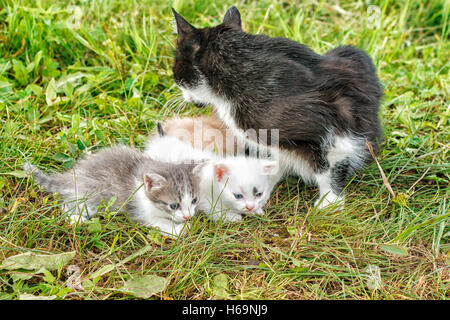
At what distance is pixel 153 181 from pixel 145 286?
0.59m

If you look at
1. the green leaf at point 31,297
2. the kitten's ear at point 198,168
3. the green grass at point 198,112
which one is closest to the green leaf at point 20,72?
the green grass at point 198,112

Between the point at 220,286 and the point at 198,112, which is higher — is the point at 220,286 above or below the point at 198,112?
below

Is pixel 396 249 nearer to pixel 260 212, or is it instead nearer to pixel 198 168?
pixel 260 212

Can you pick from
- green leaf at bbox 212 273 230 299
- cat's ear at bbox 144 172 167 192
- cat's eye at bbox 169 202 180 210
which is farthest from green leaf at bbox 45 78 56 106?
green leaf at bbox 212 273 230 299

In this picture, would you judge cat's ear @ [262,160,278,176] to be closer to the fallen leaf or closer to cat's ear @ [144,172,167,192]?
cat's ear @ [144,172,167,192]

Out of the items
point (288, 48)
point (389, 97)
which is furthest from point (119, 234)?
point (389, 97)

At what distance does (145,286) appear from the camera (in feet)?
7.06

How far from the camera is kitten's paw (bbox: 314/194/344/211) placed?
2.69 m

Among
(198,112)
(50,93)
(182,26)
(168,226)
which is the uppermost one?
(182,26)

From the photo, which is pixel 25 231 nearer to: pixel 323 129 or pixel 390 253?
pixel 323 129

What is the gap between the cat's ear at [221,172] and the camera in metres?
2.77

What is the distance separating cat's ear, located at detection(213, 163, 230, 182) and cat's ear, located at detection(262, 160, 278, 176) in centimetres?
21

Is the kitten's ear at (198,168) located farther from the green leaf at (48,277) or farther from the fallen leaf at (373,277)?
the fallen leaf at (373,277)

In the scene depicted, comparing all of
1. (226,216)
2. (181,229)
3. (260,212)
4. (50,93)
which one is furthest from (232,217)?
(50,93)
